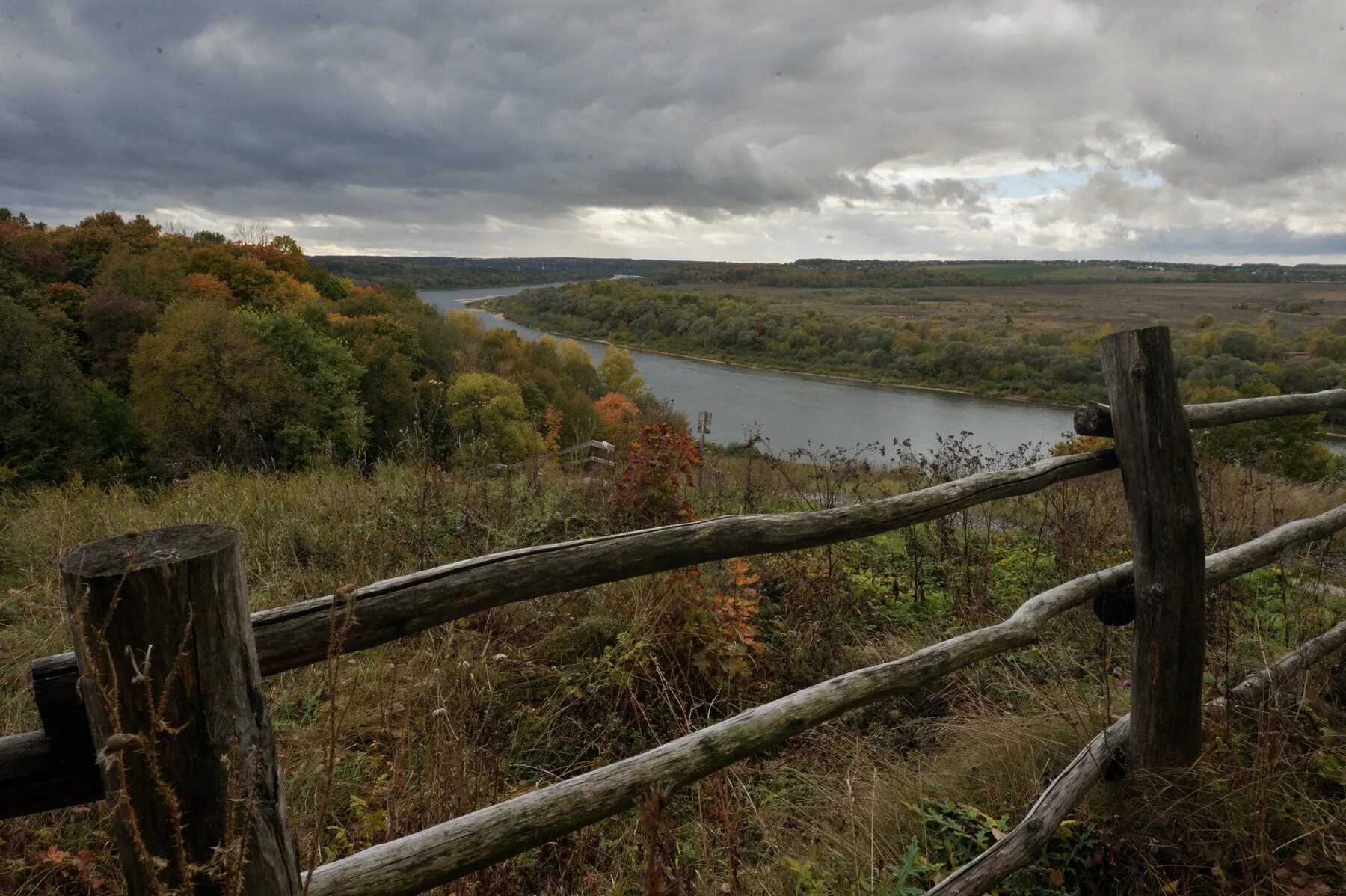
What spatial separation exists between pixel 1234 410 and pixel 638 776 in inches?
105

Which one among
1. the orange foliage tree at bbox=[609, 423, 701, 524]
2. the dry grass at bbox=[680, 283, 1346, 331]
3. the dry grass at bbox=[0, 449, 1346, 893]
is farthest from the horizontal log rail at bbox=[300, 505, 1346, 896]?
the dry grass at bbox=[680, 283, 1346, 331]

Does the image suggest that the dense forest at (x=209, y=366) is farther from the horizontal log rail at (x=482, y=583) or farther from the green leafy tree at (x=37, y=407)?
the horizontal log rail at (x=482, y=583)

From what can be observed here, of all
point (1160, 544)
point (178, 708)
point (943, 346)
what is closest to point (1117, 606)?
point (1160, 544)

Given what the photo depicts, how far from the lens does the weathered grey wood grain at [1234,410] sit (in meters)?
2.46

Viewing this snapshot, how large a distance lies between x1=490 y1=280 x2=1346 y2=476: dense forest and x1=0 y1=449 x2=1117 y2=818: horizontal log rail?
16376 mm

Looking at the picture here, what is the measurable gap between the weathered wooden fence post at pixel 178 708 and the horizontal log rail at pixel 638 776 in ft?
0.68

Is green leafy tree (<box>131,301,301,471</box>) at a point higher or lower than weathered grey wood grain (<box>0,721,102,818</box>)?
lower

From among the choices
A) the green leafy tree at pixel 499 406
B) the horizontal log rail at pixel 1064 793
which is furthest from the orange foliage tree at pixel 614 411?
the horizontal log rail at pixel 1064 793

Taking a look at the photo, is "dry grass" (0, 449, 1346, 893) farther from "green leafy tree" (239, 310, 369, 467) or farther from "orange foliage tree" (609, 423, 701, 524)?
"green leafy tree" (239, 310, 369, 467)

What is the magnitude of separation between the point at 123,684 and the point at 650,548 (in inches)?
39.5

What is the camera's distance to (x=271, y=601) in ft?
14.6

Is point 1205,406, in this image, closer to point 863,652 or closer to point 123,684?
point 863,652

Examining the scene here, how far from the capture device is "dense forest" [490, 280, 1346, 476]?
3428 cm

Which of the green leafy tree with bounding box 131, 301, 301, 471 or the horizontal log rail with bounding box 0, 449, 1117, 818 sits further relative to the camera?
the green leafy tree with bounding box 131, 301, 301, 471
